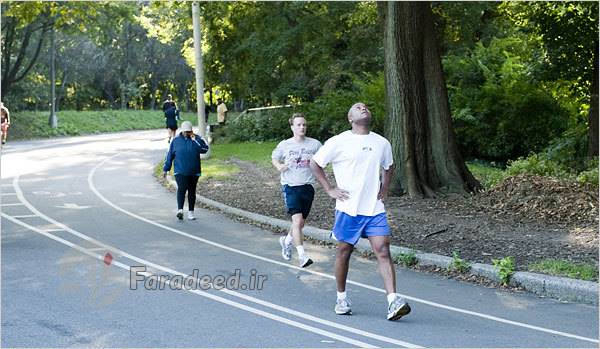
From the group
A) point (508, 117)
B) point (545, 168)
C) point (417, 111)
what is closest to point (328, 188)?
point (417, 111)

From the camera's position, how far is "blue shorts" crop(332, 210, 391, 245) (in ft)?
25.7

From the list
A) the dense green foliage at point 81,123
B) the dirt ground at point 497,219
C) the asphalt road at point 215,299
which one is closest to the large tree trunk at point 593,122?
the dirt ground at point 497,219

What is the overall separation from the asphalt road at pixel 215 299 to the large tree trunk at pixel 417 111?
3872 millimetres

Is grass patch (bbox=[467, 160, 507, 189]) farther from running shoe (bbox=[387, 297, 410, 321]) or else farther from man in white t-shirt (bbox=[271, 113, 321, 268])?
running shoe (bbox=[387, 297, 410, 321])

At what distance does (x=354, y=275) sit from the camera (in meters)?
10.1

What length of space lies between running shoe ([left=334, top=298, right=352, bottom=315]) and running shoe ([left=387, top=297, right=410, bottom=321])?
0.48 m

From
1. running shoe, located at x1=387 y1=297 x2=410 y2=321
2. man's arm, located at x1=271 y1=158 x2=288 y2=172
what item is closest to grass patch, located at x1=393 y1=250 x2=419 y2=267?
man's arm, located at x1=271 y1=158 x2=288 y2=172

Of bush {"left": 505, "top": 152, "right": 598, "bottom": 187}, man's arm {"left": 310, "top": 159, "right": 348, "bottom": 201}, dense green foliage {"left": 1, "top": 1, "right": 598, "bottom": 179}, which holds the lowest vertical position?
bush {"left": 505, "top": 152, "right": 598, "bottom": 187}

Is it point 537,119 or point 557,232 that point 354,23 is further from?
point 557,232

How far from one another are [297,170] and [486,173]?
36.9 feet

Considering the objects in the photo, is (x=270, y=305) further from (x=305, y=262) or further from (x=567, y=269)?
(x=567, y=269)

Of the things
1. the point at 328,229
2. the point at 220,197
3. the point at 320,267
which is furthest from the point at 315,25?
the point at 320,267

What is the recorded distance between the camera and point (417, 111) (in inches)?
652

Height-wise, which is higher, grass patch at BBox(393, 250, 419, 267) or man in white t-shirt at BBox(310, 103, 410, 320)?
man in white t-shirt at BBox(310, 103, 410, 320)
